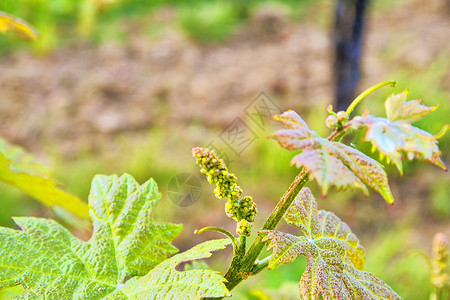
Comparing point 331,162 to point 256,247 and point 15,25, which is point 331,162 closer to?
point 256,247

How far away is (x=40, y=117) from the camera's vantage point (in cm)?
342

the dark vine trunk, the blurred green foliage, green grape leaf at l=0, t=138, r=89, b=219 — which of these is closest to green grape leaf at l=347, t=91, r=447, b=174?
green grape leaf at l=0, t=138, r=89, b=219

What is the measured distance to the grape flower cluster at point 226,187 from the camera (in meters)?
0.43

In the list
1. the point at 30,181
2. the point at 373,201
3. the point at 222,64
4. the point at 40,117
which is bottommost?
the point at 373,201

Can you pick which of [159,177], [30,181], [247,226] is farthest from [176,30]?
[247,226]

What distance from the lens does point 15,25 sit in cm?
76

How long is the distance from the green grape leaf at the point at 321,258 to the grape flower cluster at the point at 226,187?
23mm

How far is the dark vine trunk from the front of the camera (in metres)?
2.51

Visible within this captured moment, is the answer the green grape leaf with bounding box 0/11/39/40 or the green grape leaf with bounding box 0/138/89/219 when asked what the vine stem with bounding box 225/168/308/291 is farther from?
the green grape leaf with bounding box 0/11/39/40

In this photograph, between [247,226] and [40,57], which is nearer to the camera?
[247,226]

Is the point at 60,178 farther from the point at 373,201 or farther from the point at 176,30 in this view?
the point at 176,30

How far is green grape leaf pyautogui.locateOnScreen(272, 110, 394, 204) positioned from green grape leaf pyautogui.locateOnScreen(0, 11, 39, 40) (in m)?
0.51

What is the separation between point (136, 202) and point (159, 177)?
7.49ft

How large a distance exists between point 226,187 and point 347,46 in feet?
7.61
